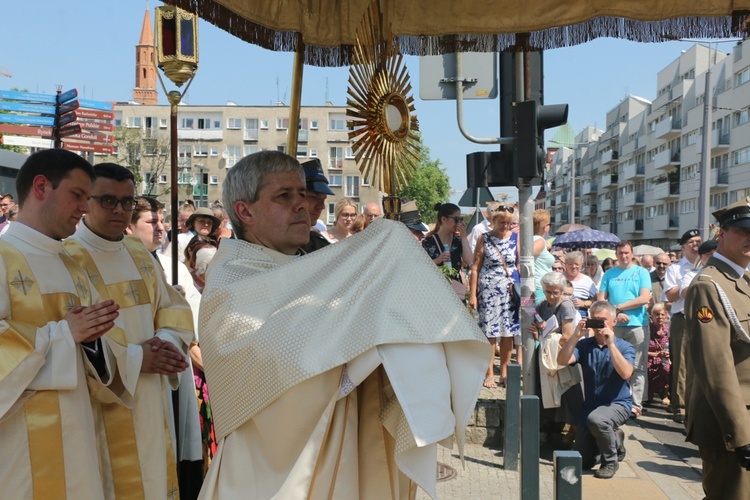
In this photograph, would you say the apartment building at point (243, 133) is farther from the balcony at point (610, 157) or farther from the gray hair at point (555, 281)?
the gray hair at point (555, 281)

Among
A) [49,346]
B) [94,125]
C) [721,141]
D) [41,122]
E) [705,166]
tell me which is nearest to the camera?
[49,346]

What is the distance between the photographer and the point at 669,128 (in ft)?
236

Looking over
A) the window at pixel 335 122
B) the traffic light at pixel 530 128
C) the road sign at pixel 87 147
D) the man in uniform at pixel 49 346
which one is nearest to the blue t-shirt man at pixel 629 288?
the traffic light at pixel 530 128

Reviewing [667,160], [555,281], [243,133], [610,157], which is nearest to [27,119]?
[555,281]

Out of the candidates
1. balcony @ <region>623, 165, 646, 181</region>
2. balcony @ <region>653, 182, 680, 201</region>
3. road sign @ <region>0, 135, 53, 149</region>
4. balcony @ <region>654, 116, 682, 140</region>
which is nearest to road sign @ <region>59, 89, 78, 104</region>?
road sign @ <region>0, 135, 53, 149</region>

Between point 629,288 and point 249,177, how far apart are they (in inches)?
312

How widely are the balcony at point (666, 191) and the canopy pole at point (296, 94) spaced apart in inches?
2920

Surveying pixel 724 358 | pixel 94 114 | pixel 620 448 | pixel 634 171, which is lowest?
pixel 620 448

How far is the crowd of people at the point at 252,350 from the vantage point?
8.32 ft

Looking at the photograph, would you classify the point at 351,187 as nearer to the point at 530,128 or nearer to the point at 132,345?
the point at 530,128

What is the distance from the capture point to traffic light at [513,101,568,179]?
734cm

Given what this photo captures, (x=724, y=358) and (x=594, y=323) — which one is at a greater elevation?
(x=724, y=358)

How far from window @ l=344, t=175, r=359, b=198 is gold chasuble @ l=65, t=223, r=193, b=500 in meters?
70.2

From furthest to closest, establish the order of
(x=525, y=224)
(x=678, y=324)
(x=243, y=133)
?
(x=243, y=133)
(x=678, y=324)
(x=525, y=224)
